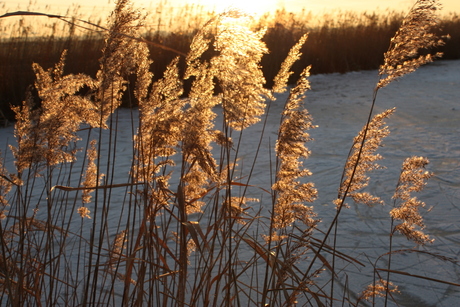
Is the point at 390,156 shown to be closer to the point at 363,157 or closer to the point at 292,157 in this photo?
the point at 363,157

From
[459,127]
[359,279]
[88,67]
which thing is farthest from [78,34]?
[359,279]

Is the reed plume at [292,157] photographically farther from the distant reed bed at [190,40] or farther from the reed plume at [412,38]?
the distant reed bed at [190,40]

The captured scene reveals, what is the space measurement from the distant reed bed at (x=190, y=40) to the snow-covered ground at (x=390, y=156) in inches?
27.0

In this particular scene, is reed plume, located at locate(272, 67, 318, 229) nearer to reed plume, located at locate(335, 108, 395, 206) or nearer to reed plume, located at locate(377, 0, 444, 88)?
reed plume, located at locate(335, 108, 395, 206)

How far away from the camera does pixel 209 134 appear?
1295mm

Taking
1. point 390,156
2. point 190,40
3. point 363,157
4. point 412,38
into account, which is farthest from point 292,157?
point 190,40

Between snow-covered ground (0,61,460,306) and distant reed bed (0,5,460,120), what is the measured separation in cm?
69

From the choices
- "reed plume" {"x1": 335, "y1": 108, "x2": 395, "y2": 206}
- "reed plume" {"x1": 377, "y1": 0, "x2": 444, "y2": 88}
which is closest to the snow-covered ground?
"reed plume" {"x1": 335, "y1": 108, "x2": 395, "y2": 206}

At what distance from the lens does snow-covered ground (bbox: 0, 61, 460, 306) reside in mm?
2586

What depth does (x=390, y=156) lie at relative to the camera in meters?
4.67

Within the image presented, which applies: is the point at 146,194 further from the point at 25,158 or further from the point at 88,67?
the point at 88,67

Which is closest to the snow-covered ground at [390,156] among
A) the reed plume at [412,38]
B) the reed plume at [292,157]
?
the reed plume at [292,157]

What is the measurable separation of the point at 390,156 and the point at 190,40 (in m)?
4.20

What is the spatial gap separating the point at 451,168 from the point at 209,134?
349cm
